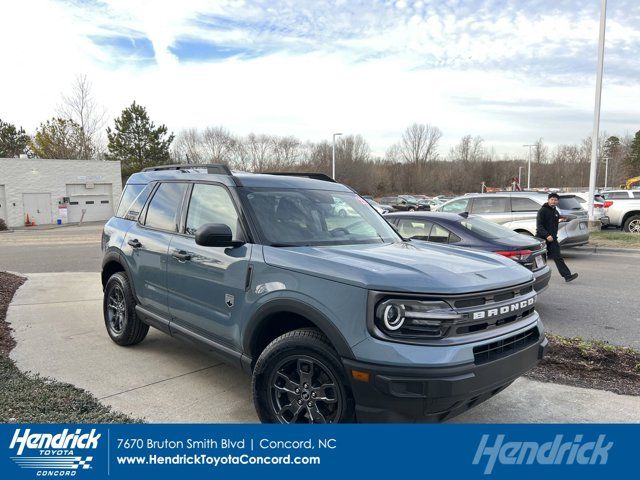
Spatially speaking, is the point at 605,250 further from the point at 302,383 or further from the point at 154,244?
the point at 302,383

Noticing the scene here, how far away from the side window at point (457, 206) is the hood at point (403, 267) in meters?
10.2

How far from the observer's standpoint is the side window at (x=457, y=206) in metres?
13.5

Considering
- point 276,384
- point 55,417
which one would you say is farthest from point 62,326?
point 276,384

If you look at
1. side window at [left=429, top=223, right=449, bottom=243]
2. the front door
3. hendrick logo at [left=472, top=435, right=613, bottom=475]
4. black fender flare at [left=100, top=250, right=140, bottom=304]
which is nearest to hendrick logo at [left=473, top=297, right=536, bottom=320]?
hendrick logo at [left=472, top=435, right=613, bottom=475]

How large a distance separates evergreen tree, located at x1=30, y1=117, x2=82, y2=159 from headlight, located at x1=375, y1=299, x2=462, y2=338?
2149 inches

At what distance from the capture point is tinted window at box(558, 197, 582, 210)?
12.8 metres

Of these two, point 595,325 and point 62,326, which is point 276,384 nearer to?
point 62,326

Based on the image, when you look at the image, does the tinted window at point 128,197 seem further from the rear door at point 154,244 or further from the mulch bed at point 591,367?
the mulch bed at point 591,367

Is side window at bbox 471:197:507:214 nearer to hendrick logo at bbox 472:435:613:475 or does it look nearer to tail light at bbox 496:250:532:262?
tail light at bbox 496:250:532:262

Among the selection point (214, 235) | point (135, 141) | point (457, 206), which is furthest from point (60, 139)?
point (214, 235)

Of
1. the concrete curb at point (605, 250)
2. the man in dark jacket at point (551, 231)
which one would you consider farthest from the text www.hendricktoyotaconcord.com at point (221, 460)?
the concrete curb at point (605, 250)

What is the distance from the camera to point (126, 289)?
16.8ft

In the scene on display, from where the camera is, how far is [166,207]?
4.71m

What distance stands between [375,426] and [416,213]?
17.8 feet
